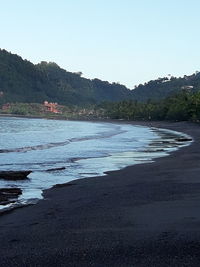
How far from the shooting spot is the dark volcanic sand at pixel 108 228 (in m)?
8.08

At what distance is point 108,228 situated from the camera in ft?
34.1

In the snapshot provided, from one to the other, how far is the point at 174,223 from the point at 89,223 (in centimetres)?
212

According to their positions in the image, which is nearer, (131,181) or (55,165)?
(131,181)

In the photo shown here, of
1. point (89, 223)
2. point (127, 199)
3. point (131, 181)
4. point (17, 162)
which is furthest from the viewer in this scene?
point (17, 162)

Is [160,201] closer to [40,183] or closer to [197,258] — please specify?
[197,258]

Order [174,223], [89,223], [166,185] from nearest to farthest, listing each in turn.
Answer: [174,223]
[89,223]
[166,185]

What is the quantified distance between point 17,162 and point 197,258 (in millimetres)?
25231

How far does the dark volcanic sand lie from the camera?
8078 mm

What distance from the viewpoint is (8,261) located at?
816 centimetres

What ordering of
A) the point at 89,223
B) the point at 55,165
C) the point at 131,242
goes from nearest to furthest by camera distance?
the point at 131,242 → the point at 89,223 → the point at 55,165

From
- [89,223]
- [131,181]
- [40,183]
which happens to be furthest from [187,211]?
[40,183]

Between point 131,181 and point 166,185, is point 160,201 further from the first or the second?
point 131,181

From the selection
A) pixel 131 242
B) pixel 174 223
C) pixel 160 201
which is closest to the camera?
pixel 131 242

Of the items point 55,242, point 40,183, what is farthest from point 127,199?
point 40,183
